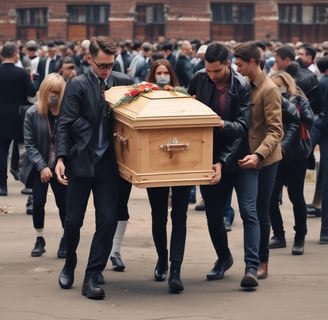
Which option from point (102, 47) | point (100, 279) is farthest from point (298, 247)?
point (102, 47)

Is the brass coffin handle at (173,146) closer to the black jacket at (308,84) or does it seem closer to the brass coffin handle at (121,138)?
the brass coffin handle at (121,138)

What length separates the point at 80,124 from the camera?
9453mm

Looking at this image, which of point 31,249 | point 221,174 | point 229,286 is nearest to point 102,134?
point 221,174

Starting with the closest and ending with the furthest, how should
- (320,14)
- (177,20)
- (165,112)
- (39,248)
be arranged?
(165,112) < (39,248) < (320,14) < (177,20)

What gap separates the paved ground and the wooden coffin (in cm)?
94

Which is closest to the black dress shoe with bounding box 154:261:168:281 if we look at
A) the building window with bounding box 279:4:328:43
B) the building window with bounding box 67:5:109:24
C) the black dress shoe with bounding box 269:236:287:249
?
the black dress shoe with bounding box 269:236:287:249

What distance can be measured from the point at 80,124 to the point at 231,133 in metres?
1.16

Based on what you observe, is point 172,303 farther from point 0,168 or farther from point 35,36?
point 35,36

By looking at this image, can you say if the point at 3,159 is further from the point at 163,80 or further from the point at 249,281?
the point at 249,281

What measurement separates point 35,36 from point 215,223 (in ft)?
138

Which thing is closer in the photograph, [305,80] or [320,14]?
[305,80]

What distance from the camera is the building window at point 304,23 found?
49094 millimetres

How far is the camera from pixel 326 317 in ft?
29.3

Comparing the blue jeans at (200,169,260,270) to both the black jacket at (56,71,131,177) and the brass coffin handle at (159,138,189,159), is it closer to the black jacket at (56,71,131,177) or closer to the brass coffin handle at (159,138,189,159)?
the brass coffin handle at (159,138,189,159)
